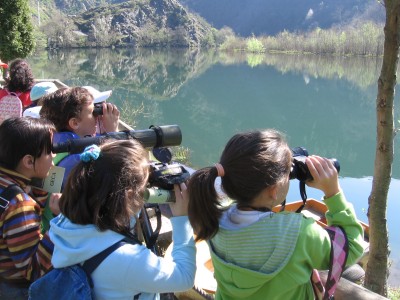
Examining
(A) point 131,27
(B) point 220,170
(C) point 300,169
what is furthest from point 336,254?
(A) point 131,27

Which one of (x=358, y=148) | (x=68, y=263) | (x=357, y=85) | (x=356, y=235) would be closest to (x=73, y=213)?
(x=68, y=263)

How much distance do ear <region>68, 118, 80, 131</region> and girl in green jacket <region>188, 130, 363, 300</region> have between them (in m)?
0.98

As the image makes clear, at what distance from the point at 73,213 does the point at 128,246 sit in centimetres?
17

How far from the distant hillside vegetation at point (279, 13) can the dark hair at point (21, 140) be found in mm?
81374

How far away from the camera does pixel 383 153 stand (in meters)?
1.95

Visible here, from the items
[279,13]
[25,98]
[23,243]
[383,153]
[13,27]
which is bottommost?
[23,243]

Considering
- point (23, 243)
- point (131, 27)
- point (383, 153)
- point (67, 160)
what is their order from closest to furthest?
point (23, 243) < point (67, 160) < point (383, 153) < point (131, 27)

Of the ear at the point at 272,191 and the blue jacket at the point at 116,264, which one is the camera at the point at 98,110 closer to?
the blue jacket at the point at 116,264

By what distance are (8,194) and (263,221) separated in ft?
2.68

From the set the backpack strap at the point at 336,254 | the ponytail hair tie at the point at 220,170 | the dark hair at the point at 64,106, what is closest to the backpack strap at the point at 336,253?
the backpack strap at the point at 336,254

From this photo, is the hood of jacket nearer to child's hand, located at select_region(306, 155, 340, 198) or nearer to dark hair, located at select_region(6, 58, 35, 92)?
child's hand, located at select_region(306, 155, 340, 198)

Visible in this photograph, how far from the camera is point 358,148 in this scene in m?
11.0

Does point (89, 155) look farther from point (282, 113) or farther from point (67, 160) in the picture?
point (282, 113)

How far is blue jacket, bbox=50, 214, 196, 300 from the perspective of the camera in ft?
3.55
